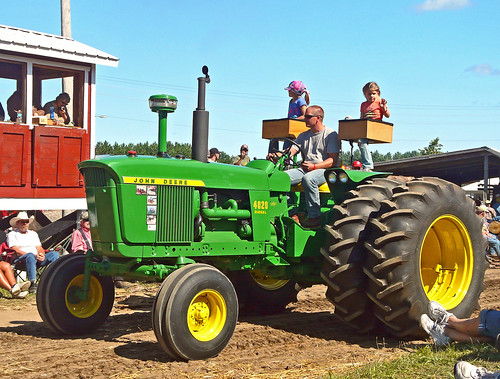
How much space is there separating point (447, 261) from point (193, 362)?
3094 millimetres

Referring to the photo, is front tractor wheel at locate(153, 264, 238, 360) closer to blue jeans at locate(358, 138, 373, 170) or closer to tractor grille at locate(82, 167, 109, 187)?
tractor grille at locate(82, 167, 109, 187)

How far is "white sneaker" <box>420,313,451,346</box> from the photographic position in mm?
5871

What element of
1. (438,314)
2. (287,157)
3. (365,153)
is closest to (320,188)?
(287,157)

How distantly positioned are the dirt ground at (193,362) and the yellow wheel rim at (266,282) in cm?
35

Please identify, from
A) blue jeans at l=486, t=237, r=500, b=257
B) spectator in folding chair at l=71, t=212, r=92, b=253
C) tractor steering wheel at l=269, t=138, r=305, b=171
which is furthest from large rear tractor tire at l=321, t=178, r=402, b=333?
blue jeans at l=486, t=237, r=500, b=257

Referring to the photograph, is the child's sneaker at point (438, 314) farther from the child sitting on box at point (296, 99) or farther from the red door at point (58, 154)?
the red door at point (58, 154)

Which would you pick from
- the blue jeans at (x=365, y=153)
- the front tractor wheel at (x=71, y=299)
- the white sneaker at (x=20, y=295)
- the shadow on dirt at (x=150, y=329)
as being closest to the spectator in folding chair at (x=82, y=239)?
the white sneaker at (x=20, y=295)

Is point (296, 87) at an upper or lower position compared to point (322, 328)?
upper

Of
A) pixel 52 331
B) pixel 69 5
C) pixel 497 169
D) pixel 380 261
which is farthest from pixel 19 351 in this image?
pixel 497 169

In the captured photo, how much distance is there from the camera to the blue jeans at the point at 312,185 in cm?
708

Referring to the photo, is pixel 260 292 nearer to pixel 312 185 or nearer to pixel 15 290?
pixel 312 185

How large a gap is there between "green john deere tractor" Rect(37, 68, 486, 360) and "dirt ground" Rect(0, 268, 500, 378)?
210mm

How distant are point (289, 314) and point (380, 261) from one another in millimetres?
2131

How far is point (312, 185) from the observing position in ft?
23.2
